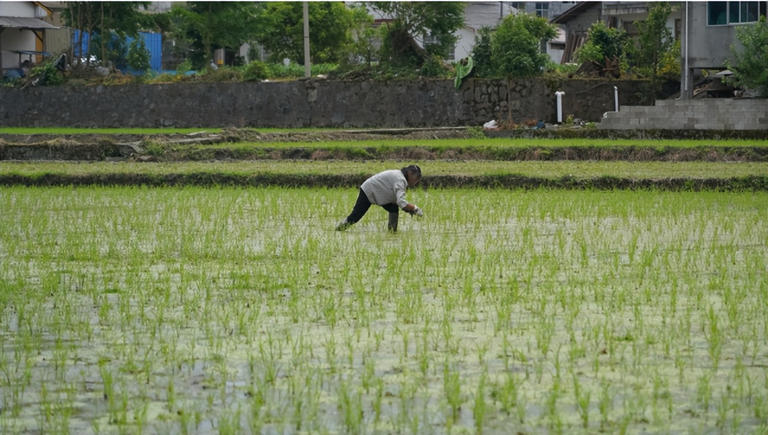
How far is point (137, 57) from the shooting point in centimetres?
3034

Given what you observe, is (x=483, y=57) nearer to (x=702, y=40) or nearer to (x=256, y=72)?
(x=702, y=40)

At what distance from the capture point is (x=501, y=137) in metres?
20.0

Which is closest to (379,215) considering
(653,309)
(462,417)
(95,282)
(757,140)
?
(95,282)

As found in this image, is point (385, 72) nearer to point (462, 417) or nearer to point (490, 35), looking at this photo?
point (490, 35)

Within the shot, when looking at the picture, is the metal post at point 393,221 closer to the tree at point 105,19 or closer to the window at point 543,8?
the tree at point 105,19

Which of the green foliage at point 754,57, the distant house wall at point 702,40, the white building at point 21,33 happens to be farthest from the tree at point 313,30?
the green foliage at point 754,57

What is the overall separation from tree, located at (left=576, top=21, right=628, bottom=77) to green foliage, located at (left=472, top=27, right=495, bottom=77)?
210cm

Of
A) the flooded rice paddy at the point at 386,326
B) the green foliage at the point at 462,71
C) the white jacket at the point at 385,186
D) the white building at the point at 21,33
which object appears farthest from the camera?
the white building at the point at 21,33

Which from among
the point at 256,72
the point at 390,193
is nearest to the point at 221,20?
the point at 256,72

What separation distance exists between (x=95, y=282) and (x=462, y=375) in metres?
3.00

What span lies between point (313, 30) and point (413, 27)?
7.73m

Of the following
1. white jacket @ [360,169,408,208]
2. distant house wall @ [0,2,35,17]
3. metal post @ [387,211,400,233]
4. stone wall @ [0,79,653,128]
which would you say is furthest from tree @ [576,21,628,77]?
white jacket @ [360,169,408,208]

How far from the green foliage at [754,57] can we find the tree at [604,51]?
191 inches

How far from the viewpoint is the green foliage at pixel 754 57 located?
18734mm
